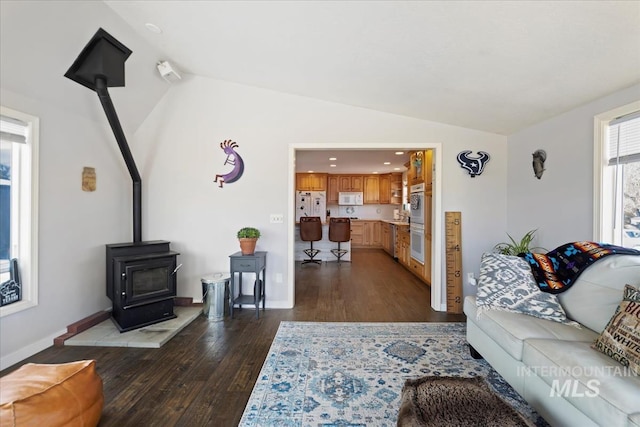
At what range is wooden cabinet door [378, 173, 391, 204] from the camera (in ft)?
28.1

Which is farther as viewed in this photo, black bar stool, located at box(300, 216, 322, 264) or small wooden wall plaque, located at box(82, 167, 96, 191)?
black bar stool, located at box(300, 216, 322, 264)

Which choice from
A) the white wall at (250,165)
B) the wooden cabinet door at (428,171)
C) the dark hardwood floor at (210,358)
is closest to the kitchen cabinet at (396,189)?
the wooden cabinet door at (428,171)

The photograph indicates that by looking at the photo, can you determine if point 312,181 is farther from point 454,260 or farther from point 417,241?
point 454,260

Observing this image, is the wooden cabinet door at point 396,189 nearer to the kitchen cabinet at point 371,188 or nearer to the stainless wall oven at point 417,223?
the kitchen cabinet at point 371,188

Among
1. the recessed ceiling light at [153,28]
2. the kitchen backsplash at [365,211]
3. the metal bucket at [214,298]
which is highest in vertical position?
the recessed ceiling light at [153,28]

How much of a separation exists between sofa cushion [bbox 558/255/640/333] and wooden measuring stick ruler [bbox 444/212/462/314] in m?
1.34

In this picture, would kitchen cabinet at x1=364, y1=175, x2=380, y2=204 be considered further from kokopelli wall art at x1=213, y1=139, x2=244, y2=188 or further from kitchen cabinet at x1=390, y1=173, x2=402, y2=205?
kokopelli wall art at x1=213, y1=139, x2=244, y2=188

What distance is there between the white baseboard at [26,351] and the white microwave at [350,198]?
6.94m

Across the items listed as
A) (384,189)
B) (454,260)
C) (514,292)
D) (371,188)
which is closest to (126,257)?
(514,292)

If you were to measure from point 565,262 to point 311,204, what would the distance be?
19.7 feet

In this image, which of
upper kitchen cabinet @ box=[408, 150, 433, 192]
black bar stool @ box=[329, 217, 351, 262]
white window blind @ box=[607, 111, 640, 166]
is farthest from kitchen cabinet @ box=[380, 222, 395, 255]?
white window blind @ box=[607, 111, 640, 166]

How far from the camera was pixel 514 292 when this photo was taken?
2098 mm

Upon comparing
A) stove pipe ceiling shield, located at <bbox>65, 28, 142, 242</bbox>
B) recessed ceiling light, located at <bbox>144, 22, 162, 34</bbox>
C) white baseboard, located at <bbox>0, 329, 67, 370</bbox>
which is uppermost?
recessed ceiling light, located at <bbox>144, 22, 162, 34</bbox>

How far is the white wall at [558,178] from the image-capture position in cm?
234
